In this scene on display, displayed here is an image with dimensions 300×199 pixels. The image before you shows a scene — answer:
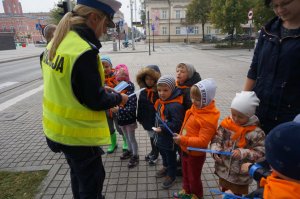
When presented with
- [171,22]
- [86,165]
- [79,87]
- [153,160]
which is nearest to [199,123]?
[86,165]

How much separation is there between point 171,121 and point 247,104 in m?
0.95

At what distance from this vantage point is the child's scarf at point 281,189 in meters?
1.22

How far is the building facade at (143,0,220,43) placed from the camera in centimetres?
5462

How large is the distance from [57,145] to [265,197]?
1.59 metres

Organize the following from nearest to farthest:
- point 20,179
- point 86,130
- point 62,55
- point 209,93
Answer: point 62,55 → point 86,130 → point 209,93 → point 20,179

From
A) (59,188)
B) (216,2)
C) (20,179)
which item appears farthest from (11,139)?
(216,2)

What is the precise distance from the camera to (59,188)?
3.14m

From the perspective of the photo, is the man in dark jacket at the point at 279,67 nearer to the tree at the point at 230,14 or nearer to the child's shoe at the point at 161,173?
the child's shoe at the point at 161,173

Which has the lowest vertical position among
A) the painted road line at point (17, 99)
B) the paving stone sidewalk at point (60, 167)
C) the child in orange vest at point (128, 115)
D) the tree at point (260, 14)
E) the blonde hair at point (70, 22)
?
the painted road line at point (17, 99)

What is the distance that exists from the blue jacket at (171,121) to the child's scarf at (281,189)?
59.6 inches

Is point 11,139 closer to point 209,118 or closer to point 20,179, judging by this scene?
point 20,179

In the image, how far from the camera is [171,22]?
55.4 metres

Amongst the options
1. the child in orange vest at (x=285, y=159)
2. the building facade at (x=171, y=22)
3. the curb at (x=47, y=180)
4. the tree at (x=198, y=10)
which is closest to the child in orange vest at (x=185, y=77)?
the child in orange vest at (x=285, y=159)

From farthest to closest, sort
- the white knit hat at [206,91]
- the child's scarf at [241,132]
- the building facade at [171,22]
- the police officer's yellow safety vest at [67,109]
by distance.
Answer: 1. the building facade at [171,22]
2. the white knit hat at [206,91]
3. the child's scarf at [241,132]
4. the police officer's yellow safety vest at [67,109]
